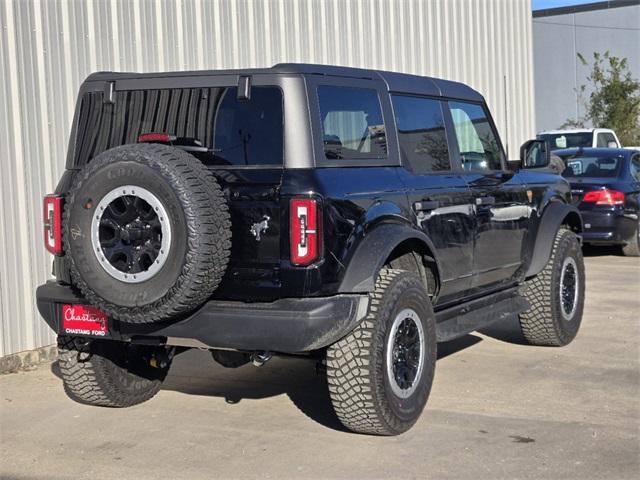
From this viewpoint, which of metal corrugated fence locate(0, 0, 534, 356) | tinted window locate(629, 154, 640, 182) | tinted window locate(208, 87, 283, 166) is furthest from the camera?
tinted window locate(629, 154, 640, 182)

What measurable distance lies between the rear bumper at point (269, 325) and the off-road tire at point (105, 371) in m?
0.92

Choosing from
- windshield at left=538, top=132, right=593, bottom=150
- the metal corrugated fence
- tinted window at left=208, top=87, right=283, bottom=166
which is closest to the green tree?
windshield at left=538, top=132, right=593, bottom=150

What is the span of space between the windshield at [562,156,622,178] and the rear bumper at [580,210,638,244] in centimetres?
63

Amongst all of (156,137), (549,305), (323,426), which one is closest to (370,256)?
(323,426)

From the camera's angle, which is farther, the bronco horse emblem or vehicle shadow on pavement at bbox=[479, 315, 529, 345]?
vehicle shadow on pavement at bbox=[479, 315, 529, 345]

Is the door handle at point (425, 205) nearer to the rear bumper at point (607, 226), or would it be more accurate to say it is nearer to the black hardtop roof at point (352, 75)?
the black hardtop roof at point (352, 75)

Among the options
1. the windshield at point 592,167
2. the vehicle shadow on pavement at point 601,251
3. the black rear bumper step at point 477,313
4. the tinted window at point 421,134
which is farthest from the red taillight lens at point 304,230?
the vehicle shadow on pavement at point 601,251

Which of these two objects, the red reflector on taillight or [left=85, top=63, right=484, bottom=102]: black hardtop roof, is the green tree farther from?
the red reflector on taillight

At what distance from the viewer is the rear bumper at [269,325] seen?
4957 millimetres

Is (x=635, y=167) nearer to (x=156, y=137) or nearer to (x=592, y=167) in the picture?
(x=592, y=167)

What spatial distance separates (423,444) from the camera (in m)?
5.41

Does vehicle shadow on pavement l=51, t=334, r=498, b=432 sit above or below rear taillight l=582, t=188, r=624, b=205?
below

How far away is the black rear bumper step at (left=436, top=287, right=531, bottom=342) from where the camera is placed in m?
6.25

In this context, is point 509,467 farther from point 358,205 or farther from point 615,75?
point 615,75
